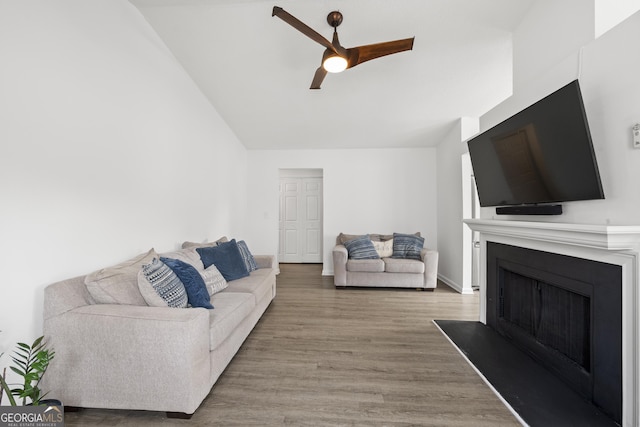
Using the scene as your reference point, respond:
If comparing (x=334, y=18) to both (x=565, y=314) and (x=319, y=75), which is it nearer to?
(x=319, y=75)

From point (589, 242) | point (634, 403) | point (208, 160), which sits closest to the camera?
point (634, 403)

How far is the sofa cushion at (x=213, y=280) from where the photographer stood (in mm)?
2538

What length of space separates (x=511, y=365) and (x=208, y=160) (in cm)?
409

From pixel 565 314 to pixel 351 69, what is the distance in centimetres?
317

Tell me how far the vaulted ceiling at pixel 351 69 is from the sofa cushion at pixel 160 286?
8.04ft

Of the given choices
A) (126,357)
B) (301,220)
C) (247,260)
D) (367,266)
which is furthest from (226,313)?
(301,220)

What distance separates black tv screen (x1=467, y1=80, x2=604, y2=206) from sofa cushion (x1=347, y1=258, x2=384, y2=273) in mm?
2093

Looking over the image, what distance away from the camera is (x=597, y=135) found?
167 centimetres

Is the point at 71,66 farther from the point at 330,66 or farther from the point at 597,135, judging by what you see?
the point at 597,135

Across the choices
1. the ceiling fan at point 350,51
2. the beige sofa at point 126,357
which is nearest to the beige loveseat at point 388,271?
the ceiling fan at point 350,51

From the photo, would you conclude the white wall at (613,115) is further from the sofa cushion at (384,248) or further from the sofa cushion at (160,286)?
the sofa cushion at (384,248)

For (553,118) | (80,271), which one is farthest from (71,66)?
(553,118)

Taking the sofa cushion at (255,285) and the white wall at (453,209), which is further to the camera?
the white wall at (453,209)

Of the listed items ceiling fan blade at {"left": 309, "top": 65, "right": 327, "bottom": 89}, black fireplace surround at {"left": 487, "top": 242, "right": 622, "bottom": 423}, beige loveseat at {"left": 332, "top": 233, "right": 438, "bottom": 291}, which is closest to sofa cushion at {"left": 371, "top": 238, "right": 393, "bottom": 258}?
beige loveseat at {"left": 332, "top": 233, "right": 438, "bottom": 291}
